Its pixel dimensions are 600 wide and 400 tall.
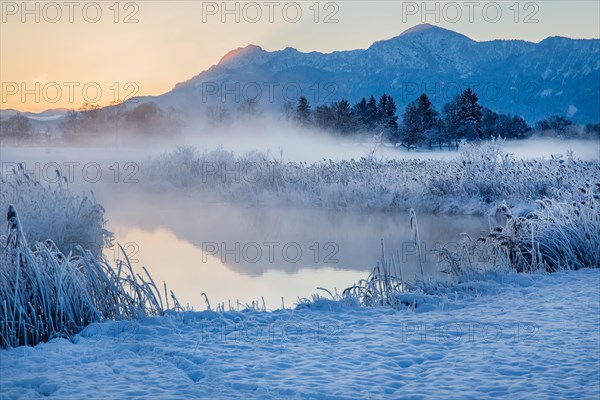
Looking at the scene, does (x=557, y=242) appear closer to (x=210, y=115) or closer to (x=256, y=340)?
(x=256, y=340)

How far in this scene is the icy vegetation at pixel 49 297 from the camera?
4.90m

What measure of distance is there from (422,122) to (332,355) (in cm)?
4377

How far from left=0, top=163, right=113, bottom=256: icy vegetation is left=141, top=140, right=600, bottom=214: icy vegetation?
7.94m

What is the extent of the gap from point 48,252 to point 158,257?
19.5 feet

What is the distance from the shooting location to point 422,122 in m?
46.8

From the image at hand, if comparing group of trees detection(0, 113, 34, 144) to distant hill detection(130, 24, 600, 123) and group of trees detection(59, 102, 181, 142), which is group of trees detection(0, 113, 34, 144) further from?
distant hill detection(130, 24, 600, 123)

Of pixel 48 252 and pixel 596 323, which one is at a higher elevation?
pixel 48 252

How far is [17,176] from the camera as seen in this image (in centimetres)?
1070

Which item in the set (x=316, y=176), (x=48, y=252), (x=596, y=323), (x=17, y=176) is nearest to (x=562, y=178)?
(x=316, y=176)

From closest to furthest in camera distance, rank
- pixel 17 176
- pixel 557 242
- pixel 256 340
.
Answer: pixel 256 340
pixel 557 242
pixel 17 176

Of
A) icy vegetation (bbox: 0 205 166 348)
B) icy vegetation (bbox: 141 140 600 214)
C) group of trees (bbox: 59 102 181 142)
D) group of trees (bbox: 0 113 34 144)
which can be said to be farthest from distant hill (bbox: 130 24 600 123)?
icy vegetation (bbox: 0 205 166 348)

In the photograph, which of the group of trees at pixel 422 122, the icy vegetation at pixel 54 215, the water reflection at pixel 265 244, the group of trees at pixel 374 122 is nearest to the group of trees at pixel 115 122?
the group of trees at pixel 374 122

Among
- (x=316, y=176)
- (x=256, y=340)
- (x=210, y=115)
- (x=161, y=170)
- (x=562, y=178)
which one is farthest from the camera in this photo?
(x=210, y=115)

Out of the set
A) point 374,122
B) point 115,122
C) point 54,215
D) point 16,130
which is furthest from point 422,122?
point 54,215
